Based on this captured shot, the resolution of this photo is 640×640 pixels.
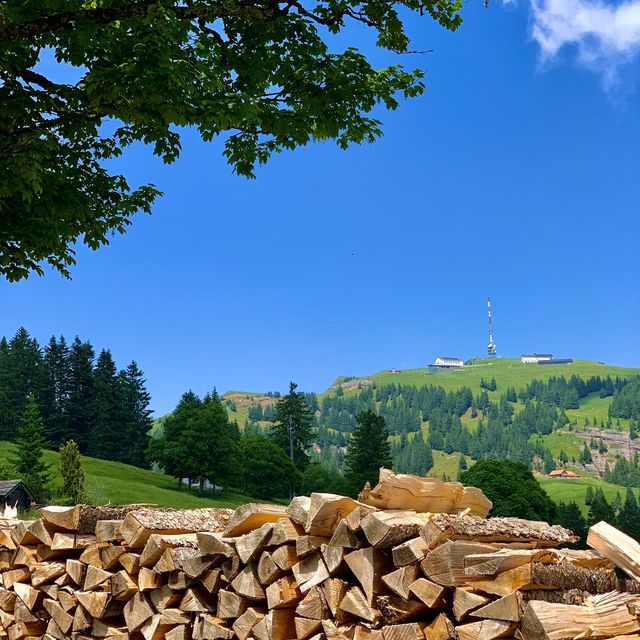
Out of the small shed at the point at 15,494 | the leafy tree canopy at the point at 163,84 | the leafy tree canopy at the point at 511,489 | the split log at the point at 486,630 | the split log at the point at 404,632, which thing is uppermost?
the leafy tree canopy at the point at 163,84

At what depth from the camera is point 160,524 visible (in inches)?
313

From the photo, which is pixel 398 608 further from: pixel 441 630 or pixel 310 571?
pixel 310 571

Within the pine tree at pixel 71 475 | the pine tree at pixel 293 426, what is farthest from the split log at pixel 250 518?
the pine tree at pixel 293 426

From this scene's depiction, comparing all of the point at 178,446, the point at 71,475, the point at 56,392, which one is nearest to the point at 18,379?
the point at 56,392

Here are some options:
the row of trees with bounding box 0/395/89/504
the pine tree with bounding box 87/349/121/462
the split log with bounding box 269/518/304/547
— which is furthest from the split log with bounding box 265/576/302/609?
the pine tree with bounding box 87/349/121/462

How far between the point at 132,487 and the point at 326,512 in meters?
76.7

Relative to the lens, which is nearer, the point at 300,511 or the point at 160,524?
the point at 300,511

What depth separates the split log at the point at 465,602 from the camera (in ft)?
16.4

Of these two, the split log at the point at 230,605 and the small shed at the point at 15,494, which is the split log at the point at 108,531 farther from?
the small shed at the point at 15,494

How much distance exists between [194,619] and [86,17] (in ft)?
28.3

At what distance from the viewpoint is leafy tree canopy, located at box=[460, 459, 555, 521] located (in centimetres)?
7188

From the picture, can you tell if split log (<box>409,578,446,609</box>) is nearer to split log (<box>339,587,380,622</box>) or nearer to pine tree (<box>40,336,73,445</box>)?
split log (<box>339,587,380,622</box>)

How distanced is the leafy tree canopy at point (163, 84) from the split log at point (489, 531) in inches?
296

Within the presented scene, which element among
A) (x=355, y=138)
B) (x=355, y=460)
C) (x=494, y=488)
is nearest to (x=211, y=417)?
(x=355, y=460)
